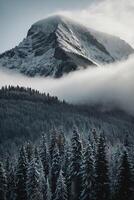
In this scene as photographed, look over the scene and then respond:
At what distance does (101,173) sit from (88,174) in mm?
2444

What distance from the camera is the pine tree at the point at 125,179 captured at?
311 feet

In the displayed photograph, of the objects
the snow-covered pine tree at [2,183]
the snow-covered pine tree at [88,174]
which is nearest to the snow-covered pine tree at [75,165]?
the snow-covered pine tree at [88,174]

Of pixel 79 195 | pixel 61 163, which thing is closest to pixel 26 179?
pixel 79 195

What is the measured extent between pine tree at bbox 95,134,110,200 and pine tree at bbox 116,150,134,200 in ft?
11.5

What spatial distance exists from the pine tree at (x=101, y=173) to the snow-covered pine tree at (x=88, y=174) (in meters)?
0.96

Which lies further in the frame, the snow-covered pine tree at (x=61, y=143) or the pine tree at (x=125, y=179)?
the snow-covered pine tree at (x=61, y=143)

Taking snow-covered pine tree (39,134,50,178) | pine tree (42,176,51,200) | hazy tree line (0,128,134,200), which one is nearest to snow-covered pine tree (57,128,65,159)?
snow-covered pine tree (39,134,50,178)

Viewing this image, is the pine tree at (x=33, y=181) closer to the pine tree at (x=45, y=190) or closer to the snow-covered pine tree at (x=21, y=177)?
the snow-covered pine tree at (x=21, y=177)

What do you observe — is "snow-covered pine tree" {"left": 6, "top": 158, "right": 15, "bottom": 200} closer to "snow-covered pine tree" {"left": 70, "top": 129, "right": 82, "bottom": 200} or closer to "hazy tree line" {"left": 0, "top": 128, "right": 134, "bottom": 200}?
"hazy tree line" {"left": 0, "top": 128, "right": 134, "bottom": 200}

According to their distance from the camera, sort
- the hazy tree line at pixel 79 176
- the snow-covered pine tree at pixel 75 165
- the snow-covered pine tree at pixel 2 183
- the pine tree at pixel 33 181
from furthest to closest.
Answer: the snow-covered pine tree at pixel 75 165 < the snow-covered pine tree at pixel 2 183 < the pine tree at pixel 33 181 < the hazy tree line at pixel 79 176

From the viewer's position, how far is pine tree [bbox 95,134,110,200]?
97.8 m

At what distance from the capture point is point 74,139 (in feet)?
370

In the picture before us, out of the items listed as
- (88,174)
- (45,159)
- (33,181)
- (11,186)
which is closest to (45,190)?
(11,186)

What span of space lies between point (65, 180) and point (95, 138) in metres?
15.3
